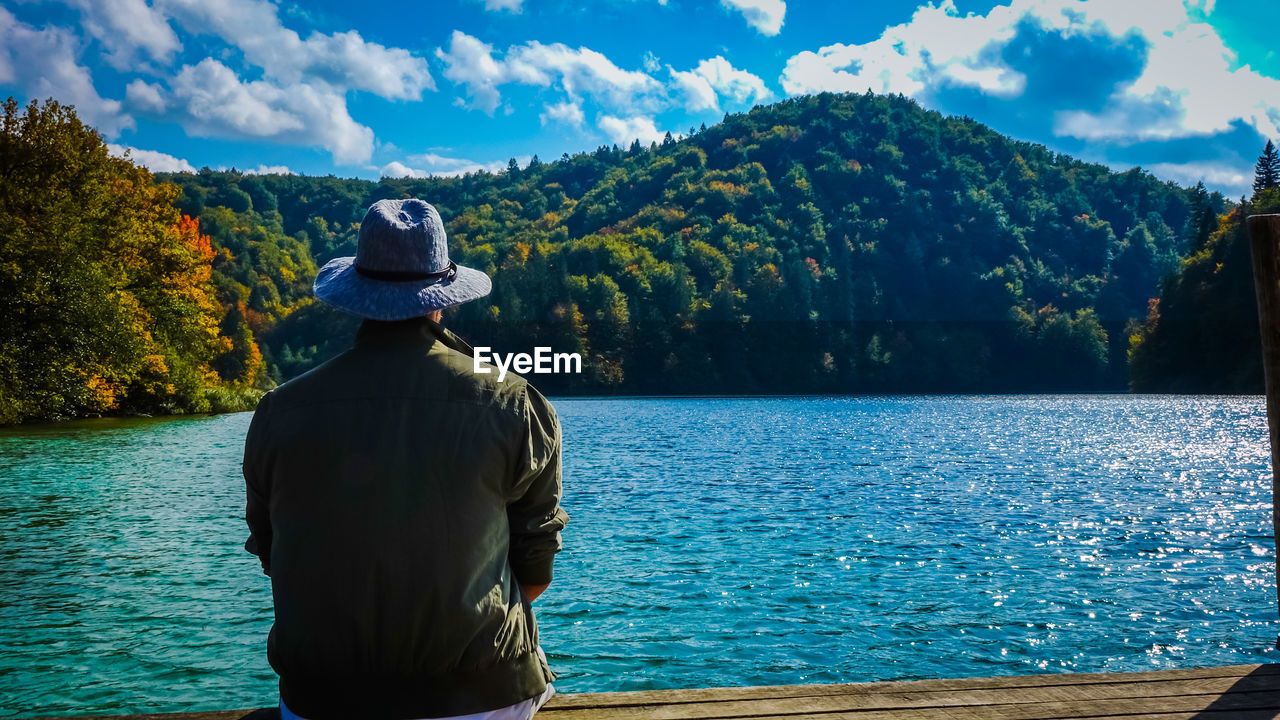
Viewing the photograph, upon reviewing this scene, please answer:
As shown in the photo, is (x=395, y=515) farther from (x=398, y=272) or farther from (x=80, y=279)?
(x=80, y=279)

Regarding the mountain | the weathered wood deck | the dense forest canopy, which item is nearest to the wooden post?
the weathered wood deck

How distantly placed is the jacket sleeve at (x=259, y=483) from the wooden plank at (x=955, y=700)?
142cm

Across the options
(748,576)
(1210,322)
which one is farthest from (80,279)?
(1210,322)

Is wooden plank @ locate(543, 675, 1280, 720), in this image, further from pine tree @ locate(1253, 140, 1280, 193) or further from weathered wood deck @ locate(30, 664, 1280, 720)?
pine tree @ locate(1253, 140, 1280, 193)

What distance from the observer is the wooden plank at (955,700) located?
3363 mm

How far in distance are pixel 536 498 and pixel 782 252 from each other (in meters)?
117

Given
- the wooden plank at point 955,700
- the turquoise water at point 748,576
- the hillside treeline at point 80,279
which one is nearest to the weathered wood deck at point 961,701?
the wooden plank at point 955,700

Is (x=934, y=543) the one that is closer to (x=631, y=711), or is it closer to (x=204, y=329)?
(x=631, y=711)

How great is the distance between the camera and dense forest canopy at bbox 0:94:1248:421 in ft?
299

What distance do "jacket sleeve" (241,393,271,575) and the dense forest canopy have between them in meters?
44.0

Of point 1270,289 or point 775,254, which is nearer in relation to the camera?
point 1270,289

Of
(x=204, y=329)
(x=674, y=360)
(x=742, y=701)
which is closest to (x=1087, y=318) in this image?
(x=674, y=360)

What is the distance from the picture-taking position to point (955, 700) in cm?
350

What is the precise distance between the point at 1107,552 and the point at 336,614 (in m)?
12.8
